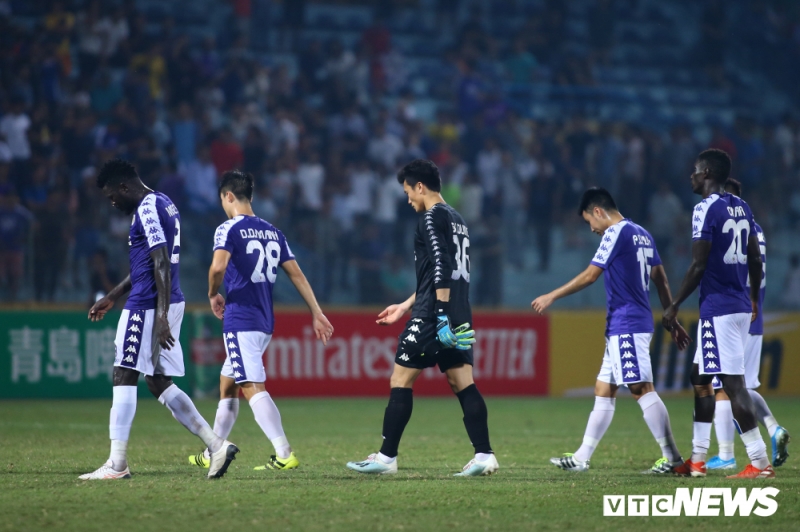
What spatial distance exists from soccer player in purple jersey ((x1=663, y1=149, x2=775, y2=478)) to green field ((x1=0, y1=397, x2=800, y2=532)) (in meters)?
0.46

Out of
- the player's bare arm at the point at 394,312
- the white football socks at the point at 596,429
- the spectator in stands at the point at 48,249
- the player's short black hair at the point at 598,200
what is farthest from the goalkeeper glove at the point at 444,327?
the spectator in stands at the point at 48,249

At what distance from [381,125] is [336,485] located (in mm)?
14958

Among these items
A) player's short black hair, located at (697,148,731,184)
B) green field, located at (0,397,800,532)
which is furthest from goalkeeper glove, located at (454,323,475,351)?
player's short black hair, located at (697,148,731,184)

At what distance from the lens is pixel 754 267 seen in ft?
27.2

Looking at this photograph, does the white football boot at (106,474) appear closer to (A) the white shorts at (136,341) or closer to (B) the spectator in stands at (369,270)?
(A) the white shorts at (136,341)

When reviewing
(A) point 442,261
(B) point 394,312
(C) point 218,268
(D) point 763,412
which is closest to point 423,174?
(A) point 442,261

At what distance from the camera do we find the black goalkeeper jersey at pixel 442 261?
768cm

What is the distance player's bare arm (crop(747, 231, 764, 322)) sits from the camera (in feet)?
26.9

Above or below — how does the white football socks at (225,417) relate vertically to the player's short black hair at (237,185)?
below

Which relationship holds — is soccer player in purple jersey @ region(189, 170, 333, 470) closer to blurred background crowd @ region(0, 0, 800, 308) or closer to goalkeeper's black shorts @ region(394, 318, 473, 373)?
goalkeeper's black shorts @ region(394, 318, 473, 373)

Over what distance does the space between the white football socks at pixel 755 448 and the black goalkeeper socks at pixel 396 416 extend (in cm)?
253

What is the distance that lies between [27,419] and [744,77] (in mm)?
20780

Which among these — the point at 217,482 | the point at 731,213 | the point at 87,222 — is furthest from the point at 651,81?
the point at 217,482

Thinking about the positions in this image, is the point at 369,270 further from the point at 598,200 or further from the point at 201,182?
the point at 598,200
